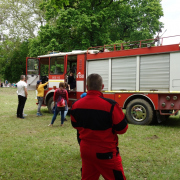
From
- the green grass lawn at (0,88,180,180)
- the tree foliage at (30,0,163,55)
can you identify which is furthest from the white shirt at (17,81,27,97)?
the tree foliage at (30,0,163,55)

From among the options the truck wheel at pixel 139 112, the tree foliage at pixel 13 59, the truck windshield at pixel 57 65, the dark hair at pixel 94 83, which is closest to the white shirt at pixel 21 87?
the truck windshield at pixel 57 65

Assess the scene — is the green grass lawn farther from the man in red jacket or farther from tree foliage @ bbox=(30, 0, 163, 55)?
tree foliage @ bbox=(30, 0, 163, 55)

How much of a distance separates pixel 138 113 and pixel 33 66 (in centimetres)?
620

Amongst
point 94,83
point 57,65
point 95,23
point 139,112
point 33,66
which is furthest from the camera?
point 95,23

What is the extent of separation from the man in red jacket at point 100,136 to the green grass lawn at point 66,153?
5.35ft

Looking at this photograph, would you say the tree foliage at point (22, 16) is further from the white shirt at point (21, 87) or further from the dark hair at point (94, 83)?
the dark hair at point (94, 83)

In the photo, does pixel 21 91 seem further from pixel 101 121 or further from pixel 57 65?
pixel 101 121

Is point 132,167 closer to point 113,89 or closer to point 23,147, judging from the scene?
point 23,147

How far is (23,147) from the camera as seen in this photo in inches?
245

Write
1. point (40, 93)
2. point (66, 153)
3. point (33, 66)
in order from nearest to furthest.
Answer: point (66, 153)
point (40, 93)
point (33, 66)

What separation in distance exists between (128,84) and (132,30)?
776 inches

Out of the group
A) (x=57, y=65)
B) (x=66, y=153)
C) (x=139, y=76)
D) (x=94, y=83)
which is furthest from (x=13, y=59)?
(x=94, y=83)

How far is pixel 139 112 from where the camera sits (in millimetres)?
9188

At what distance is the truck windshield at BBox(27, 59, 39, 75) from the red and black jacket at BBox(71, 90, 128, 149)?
33.3ft
